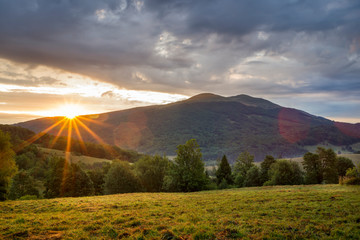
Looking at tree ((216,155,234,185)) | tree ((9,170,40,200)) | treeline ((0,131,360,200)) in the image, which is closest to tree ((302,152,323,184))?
treeline ((0,131,360,200))

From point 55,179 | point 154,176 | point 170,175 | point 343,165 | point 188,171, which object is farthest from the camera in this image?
point 154,176

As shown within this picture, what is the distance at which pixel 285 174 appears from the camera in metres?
65.1

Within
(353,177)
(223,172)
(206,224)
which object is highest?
(206,224)

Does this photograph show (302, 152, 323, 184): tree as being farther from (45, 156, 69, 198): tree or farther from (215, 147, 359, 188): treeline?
(45, 156, 69, 198): tree

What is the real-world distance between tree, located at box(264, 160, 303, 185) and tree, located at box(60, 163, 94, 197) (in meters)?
52.8

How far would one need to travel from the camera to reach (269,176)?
7138cm

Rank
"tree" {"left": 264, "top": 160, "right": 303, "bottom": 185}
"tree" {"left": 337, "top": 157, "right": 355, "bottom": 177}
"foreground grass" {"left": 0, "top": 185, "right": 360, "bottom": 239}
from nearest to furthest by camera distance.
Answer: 1. "foreground grass" {"left": 0, "top": 185, "right": 360, "bottom": 239}
2. "tree" {"left": 264, "top": 160, "right": 303, "bottom": 185}
3. "tree" {"left": 337, "top": 157, "right": 355, "bottom": 177}

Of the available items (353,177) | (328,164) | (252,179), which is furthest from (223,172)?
(353,177)

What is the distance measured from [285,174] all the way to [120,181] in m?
50.5

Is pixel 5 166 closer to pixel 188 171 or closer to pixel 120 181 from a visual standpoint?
pixel 188 171

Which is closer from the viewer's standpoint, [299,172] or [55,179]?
[55,179]

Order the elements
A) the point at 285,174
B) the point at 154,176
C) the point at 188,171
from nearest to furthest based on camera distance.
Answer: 1. the point at 188,171
2. the point at 285,174
3. the point at 154,176

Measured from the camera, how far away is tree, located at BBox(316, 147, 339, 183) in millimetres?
66750

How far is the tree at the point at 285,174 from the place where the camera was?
2542 inches
